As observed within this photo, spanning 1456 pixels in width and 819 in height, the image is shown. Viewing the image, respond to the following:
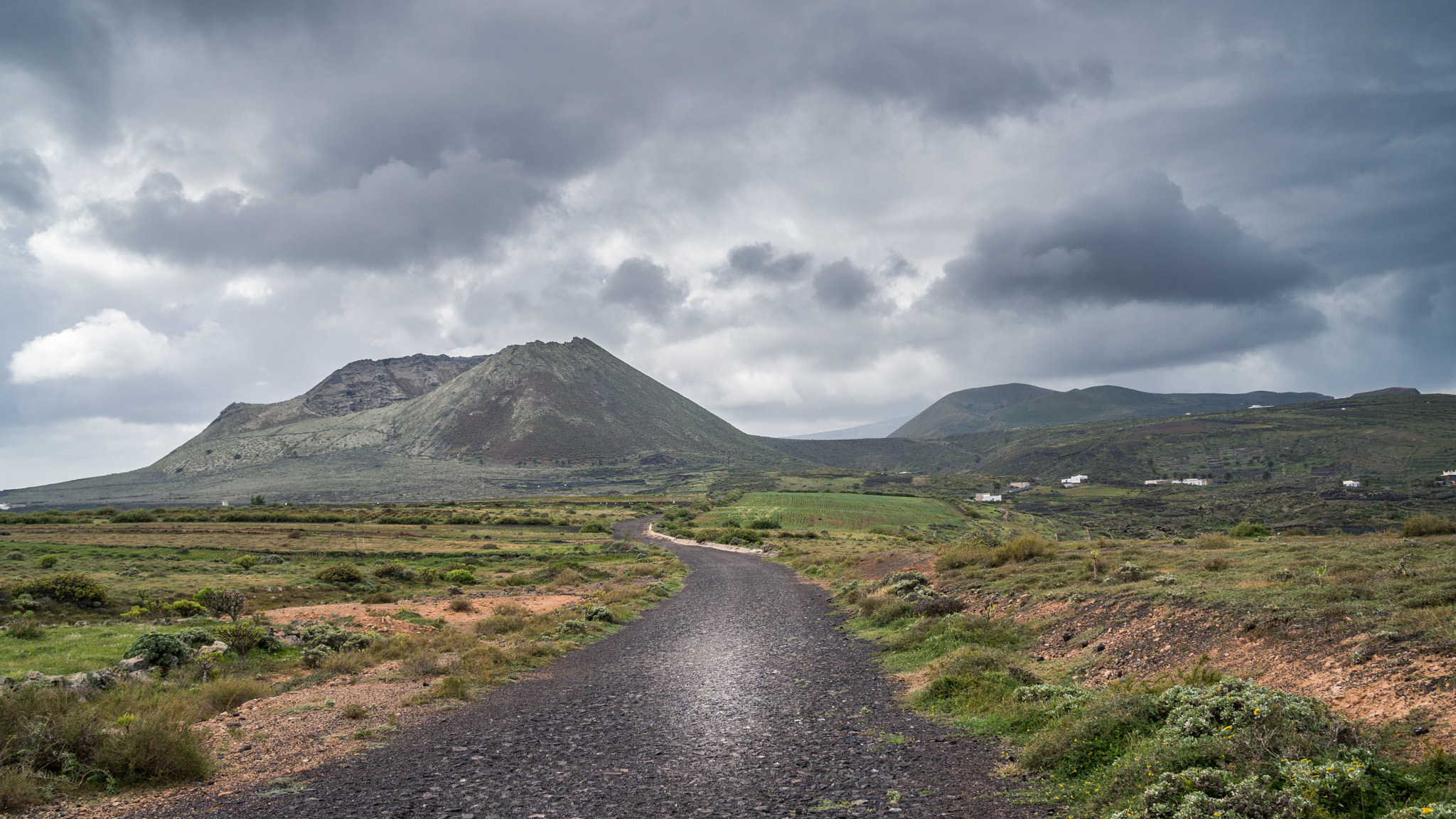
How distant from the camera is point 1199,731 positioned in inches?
303

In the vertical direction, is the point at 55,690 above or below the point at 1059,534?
above

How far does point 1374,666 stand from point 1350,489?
462 feet

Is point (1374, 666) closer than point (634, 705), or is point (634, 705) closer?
point (1374, 666)

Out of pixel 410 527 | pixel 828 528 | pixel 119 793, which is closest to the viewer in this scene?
pixel 119 793

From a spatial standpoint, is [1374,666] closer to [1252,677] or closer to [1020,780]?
[1252,677]

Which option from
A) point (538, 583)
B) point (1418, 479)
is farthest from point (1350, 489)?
point (538, 583)

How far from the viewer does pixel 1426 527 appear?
22.2 meters

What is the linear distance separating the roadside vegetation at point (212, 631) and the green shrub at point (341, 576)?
0.32ft

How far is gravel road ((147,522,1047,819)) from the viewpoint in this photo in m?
8.42

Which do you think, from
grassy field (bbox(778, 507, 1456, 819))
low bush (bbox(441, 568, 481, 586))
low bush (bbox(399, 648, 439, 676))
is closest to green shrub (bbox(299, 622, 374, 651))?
low bush (bbox(399, 648, 439, 676))

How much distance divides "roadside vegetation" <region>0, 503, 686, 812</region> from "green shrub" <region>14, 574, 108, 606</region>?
0.06 m

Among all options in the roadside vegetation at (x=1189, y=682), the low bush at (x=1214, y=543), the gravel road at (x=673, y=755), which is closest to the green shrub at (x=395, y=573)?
the gravel road at (x=673, y=755)

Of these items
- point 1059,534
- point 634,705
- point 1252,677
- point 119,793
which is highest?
point 1252,677

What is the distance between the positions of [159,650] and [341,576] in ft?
71.9
